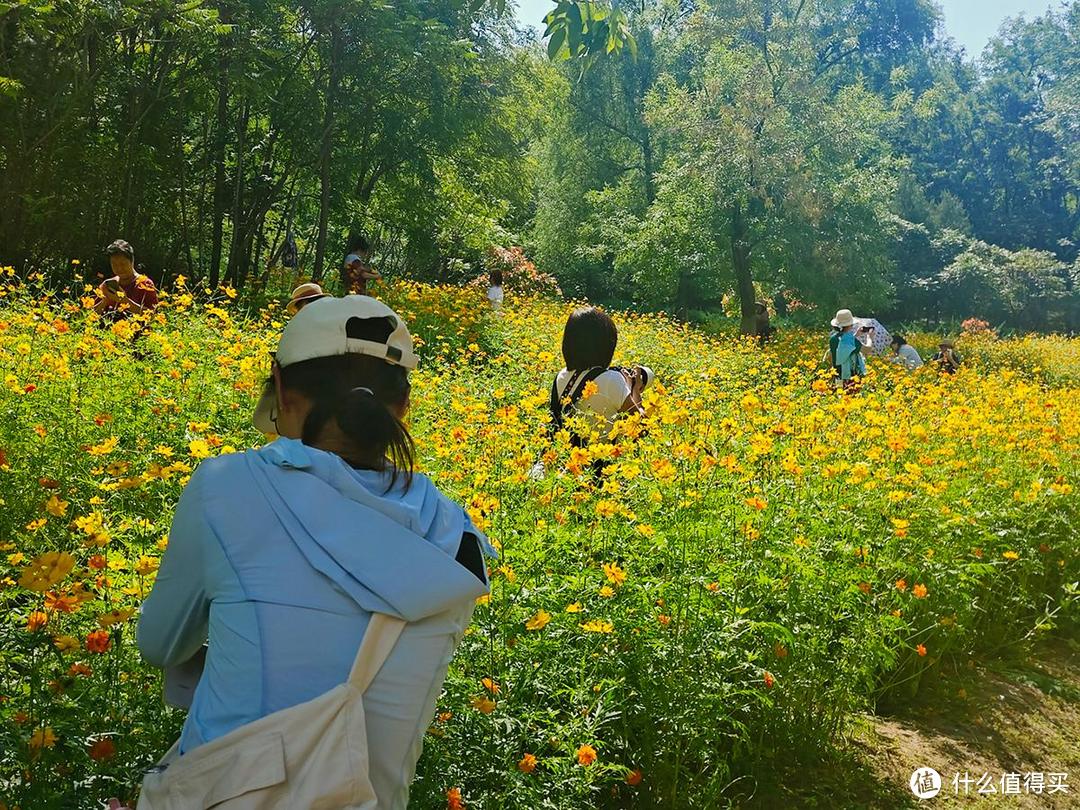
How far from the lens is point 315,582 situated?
1.22 metres

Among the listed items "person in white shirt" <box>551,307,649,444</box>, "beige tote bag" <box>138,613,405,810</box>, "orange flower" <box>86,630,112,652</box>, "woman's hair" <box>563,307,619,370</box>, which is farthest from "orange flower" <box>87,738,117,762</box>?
"woman's hair" <box>563,307,619,370</box>

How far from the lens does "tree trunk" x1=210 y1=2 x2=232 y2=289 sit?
10.6m

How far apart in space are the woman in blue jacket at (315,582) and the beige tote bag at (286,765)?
1.5 inches

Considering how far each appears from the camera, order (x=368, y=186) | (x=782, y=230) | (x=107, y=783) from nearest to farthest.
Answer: (x=107, y=783) → (x=368, y=186) → (x=782, y=230)

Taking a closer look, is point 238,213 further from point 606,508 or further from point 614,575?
point 614,575

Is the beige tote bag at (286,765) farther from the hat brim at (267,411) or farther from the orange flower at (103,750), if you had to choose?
the hat brim at (267,411)

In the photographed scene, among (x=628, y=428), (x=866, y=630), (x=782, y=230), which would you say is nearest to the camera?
(x=866, y=630)

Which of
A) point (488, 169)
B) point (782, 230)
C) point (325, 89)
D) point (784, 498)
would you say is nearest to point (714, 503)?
point (784, 498)

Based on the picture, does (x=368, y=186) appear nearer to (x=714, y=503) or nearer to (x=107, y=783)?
(x=714, y=503)

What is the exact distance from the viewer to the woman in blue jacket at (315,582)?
1200 millimetres

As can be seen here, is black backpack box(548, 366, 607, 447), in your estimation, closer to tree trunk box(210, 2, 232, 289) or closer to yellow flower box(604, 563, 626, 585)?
yellow flower box(604, 563, 626, 585)

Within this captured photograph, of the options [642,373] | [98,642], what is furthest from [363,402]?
[642,373]

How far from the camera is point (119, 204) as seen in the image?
10.6 m

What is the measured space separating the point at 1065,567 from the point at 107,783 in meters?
4.74
